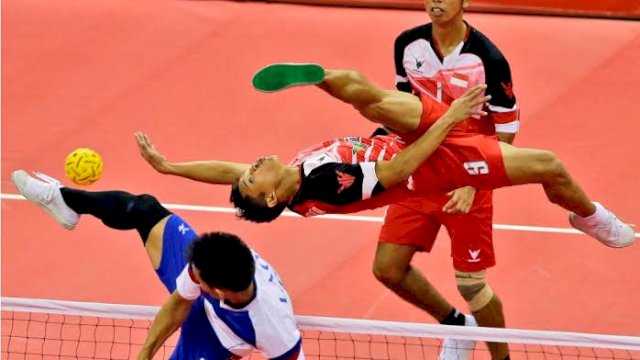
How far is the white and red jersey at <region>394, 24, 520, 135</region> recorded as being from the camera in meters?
9.33

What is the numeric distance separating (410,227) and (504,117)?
1.10m

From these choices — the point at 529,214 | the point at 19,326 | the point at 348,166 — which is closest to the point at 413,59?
the point at 348,166

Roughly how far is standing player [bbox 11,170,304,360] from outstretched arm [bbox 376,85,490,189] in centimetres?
115

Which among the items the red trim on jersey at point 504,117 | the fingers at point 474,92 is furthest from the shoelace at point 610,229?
the fingers at point 474,92

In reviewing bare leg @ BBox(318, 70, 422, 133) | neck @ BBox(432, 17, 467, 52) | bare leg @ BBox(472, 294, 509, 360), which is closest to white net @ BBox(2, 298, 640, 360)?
bare leg @ BBox(472, 294, 509, 360)

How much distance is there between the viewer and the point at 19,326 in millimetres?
10602

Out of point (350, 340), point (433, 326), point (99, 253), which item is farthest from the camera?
point (99, 253)

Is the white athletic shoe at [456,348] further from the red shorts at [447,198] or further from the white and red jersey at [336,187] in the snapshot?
the white and red jersey at [336,187]

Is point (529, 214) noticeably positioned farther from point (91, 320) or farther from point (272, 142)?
point (91, 320)

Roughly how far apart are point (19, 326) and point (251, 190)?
2.95 metres

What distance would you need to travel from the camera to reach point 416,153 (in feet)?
28.1

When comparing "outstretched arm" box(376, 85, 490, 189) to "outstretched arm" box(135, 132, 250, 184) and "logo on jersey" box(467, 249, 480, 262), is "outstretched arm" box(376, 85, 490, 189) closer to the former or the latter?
"logo on jersey" box(467, 249, 480, 262)

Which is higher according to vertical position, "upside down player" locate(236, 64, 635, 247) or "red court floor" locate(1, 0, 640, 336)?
"upside down player" locate(236, 64, 635, 247)

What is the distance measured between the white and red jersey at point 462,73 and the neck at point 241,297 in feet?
7.11
